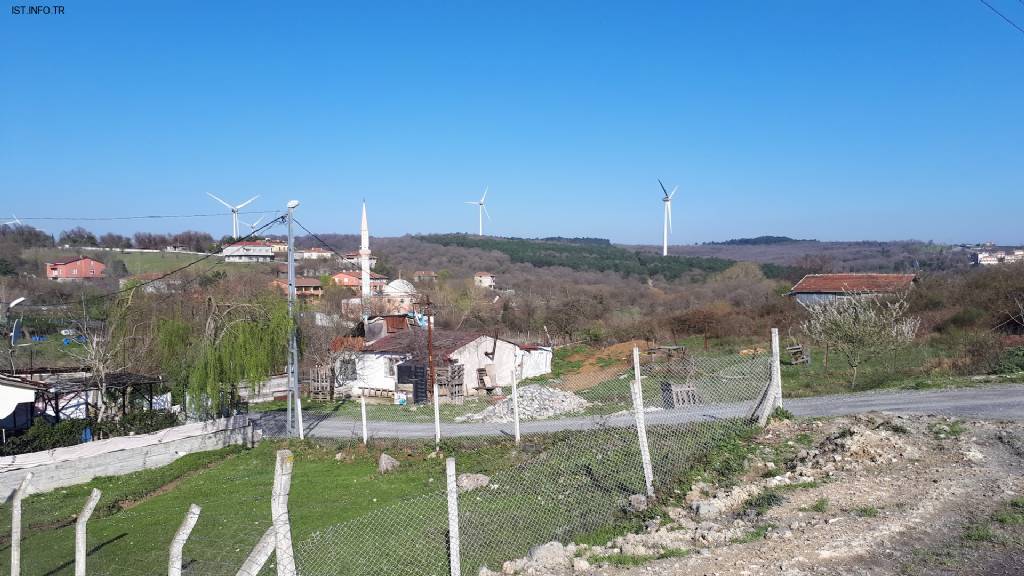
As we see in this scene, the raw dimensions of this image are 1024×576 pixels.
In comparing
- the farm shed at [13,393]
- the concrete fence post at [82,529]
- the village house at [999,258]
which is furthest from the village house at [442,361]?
the village house at [999,258]

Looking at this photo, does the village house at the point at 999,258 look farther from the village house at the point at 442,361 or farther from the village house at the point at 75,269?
the village house at the point at 75,269

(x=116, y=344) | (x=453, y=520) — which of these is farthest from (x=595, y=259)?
(x=453, y=520)

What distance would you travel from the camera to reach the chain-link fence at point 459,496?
352 inches

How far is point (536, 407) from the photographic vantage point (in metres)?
24.4

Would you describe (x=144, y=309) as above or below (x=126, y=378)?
above

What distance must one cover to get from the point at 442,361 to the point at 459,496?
74.0 ft

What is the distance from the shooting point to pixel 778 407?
504 inches

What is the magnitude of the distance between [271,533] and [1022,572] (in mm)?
6955

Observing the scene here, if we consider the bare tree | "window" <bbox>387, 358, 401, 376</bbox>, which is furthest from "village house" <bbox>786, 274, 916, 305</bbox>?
the bare tree

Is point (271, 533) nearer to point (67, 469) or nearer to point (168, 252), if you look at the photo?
point (67, 469)

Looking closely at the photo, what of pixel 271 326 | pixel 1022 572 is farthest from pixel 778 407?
pixel 271 326

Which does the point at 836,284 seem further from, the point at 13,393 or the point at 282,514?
the point at 282,514

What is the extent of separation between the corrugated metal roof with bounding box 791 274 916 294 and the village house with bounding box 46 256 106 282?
7288 centimetres

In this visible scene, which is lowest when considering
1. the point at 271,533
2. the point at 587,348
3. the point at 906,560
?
the point at 587,348
